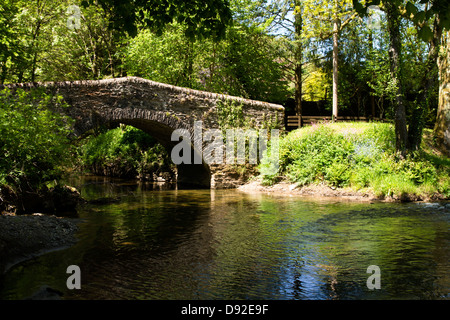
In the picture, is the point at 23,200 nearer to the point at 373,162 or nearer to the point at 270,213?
the point at 270,213

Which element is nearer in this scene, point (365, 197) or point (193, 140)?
point (365, 197)

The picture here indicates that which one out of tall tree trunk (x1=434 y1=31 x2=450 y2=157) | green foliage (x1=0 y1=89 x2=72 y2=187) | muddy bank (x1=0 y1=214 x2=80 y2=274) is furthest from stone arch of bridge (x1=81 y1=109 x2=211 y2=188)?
tall tree trunk (x1=434 y1=31 x2=450 y2=157)

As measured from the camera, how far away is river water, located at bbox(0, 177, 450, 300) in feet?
15.4

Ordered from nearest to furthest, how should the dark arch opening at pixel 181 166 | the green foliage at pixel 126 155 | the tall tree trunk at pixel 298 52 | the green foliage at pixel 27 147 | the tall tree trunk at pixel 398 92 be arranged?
the green foliage at pixel 27 147 → the tall tree trunk at pixel 398 92 → the dark arch opening at pixel 181 166 → the green foliage at pixel 126 155 → the tall tree trunk at pixel 298 52

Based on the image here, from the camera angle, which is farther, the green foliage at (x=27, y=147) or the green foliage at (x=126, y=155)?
the green foliage at (x=126, y=155)

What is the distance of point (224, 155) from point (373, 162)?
5.34 m

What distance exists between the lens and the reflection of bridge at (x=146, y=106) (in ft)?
41.2

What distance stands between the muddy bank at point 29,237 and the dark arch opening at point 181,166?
7537mm

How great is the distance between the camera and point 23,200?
8570 mm

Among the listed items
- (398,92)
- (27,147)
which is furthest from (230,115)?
(27,147)

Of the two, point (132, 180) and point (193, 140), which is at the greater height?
point (193, 140)

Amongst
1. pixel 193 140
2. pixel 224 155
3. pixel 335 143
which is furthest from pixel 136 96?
pixel 335 143

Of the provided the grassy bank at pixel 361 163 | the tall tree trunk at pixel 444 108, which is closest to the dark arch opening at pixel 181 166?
the grassy bank at pixel 361 163

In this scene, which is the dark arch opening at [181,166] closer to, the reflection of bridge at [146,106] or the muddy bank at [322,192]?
the reflection of bridge at [146,106]
